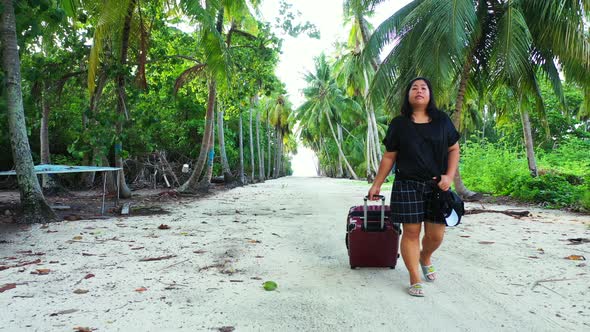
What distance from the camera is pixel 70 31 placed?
31.3 ft

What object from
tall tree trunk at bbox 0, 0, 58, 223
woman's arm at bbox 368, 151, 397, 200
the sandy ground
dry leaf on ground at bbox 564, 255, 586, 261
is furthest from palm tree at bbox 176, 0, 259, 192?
dry leaf on ground at bbox 564, 255, 586, 261

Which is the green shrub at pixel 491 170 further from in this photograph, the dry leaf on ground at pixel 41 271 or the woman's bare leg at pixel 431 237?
the dry leaf on ground at pixel 41 271

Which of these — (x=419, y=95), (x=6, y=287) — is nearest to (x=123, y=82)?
(x=6, y=287)

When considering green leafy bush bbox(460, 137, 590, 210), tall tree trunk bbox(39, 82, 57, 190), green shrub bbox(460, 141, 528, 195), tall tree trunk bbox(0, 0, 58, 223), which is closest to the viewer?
tall tree trunk bbox(0, 0, 58, 223)

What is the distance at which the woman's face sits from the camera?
10.8 feet

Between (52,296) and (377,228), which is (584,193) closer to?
(377,228)

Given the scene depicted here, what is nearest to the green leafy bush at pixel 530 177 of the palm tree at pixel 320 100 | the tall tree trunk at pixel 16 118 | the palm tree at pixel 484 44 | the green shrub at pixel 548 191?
the green shrub at pixel 548 191

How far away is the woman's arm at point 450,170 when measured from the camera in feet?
10.3

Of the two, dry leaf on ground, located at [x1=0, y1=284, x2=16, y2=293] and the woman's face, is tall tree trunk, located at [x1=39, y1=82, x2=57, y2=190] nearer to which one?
dry leaf on ground, located at [x1=0, y1=284, x2=16, y2=293]

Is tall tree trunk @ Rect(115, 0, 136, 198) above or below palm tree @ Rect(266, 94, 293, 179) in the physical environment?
below

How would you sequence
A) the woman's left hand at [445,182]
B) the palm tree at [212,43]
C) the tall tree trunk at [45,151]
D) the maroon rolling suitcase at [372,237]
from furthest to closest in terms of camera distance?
the tall tree trunk at [45,151], the palm tree at [212,43], the maroon rolling suitcase at [372,237], the woman's left hand at [445,182]

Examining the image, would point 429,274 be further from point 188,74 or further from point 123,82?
point 188,74

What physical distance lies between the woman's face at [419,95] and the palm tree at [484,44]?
5.59 meters

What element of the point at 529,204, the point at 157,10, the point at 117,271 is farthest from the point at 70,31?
the point at 529,204
